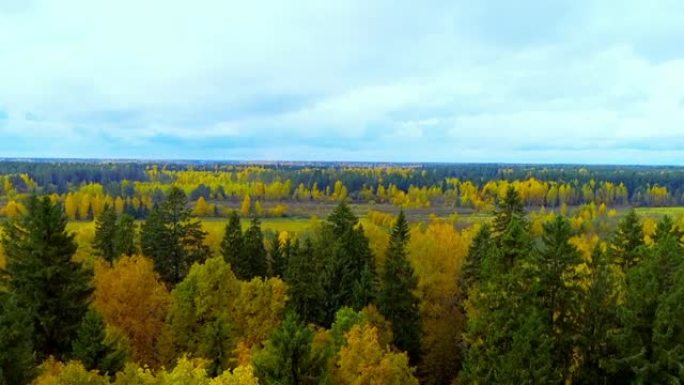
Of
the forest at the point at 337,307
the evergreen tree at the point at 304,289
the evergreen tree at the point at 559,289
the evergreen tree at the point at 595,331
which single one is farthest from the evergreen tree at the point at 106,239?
Answer: the evergreen tree at the point at 595,331

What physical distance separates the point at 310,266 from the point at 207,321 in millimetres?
8921

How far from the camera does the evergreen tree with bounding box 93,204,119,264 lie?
51375 millimetres

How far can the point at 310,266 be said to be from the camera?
1706 inches

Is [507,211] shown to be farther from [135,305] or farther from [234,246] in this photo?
[135,305]

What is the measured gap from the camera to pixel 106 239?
2026 inches

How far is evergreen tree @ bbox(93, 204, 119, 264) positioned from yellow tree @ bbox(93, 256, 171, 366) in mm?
10859

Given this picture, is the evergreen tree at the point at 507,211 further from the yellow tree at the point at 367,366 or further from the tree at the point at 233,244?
the tree at the point at 233,244

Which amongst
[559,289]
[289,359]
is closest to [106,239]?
[289,359]

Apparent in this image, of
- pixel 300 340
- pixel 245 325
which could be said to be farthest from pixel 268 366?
pixel 245 325

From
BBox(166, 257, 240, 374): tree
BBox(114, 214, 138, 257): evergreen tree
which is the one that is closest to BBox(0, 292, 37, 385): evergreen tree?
BBox(166, 257, 240, 374): tree

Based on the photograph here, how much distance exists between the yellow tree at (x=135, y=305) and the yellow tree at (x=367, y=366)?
53.9ft

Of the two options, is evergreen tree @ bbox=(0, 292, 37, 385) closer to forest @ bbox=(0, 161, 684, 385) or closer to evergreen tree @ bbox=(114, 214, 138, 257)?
forest @ bbox=(0, 161, 684, 385)

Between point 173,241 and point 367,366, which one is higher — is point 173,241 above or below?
above

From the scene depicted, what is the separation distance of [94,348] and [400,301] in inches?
760
